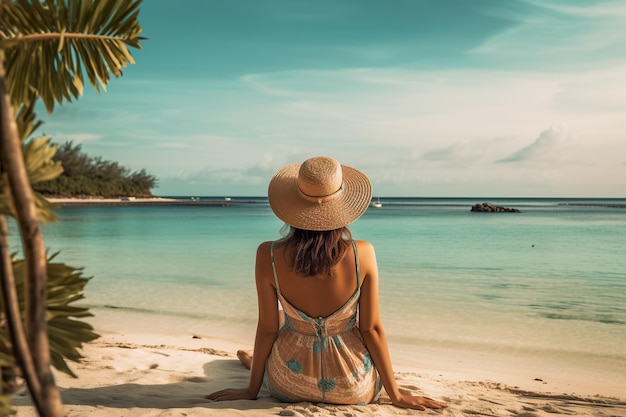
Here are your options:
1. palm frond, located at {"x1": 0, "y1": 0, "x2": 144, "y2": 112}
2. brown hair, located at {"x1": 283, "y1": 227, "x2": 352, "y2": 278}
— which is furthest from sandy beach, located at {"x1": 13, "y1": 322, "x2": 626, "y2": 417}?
palm frond, located at {"x1": 0, "y1": 0, "x2": 144, "y2": 112}

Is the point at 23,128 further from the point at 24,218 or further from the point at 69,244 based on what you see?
the point at 69,244

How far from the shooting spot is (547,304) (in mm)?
7637

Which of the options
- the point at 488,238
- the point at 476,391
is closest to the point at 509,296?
the point at 476,391

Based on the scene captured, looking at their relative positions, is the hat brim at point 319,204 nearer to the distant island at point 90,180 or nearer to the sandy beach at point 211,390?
the sandy beach at point 211,390

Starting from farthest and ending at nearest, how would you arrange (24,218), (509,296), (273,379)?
(509,296)
(273,379)
(24,218)

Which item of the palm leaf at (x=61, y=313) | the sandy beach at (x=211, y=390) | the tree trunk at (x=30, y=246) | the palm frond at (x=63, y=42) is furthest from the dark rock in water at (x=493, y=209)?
the tree trunk at (x=30, y=246)

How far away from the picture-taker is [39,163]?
1.26 meters

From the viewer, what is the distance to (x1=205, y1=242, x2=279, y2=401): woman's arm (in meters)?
2.78

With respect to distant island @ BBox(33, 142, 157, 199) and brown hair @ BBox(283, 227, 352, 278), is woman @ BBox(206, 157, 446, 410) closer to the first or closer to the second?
brown hair @ BBox(283, 227, 352, 278)

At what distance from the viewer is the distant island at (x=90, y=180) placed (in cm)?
5072

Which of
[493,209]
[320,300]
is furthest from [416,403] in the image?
[493,209]

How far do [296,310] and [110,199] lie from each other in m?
59.1

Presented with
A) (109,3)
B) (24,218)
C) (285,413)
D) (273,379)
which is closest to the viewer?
(24,218)

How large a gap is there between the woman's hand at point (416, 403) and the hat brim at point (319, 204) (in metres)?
0.96
